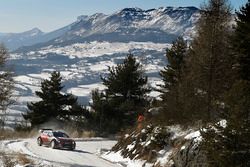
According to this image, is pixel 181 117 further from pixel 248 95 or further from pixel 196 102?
pixel 248 95

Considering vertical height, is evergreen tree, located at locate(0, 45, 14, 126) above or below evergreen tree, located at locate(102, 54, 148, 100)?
above

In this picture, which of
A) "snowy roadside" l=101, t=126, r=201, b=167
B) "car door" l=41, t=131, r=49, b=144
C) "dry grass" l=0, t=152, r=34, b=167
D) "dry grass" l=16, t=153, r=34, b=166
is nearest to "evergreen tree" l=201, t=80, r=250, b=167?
"snowy roadside" l=101, t=126, r=201, b=167

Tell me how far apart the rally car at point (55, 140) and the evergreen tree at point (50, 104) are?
2511 cm

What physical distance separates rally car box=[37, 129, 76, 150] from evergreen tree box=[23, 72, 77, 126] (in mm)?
25108

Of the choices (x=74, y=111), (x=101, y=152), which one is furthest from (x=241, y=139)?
(x=74, y=111)

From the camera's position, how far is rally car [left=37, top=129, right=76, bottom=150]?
39.9m

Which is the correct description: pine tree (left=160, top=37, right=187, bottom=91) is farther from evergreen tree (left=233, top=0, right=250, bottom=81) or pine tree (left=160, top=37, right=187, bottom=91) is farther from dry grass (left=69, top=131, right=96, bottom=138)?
evergreen tree (left=233, top=0, right=250, bottom=81)

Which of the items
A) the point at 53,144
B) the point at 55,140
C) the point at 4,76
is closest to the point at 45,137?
the point at 53,144

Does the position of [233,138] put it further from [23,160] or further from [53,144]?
[53,144]

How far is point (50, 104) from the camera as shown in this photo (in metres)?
67.5

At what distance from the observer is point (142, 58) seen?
65.4m

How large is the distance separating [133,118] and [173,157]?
37.2m

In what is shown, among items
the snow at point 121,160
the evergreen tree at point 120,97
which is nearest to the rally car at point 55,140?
the snow at point 121,160

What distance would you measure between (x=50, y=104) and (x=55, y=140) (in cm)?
2770
